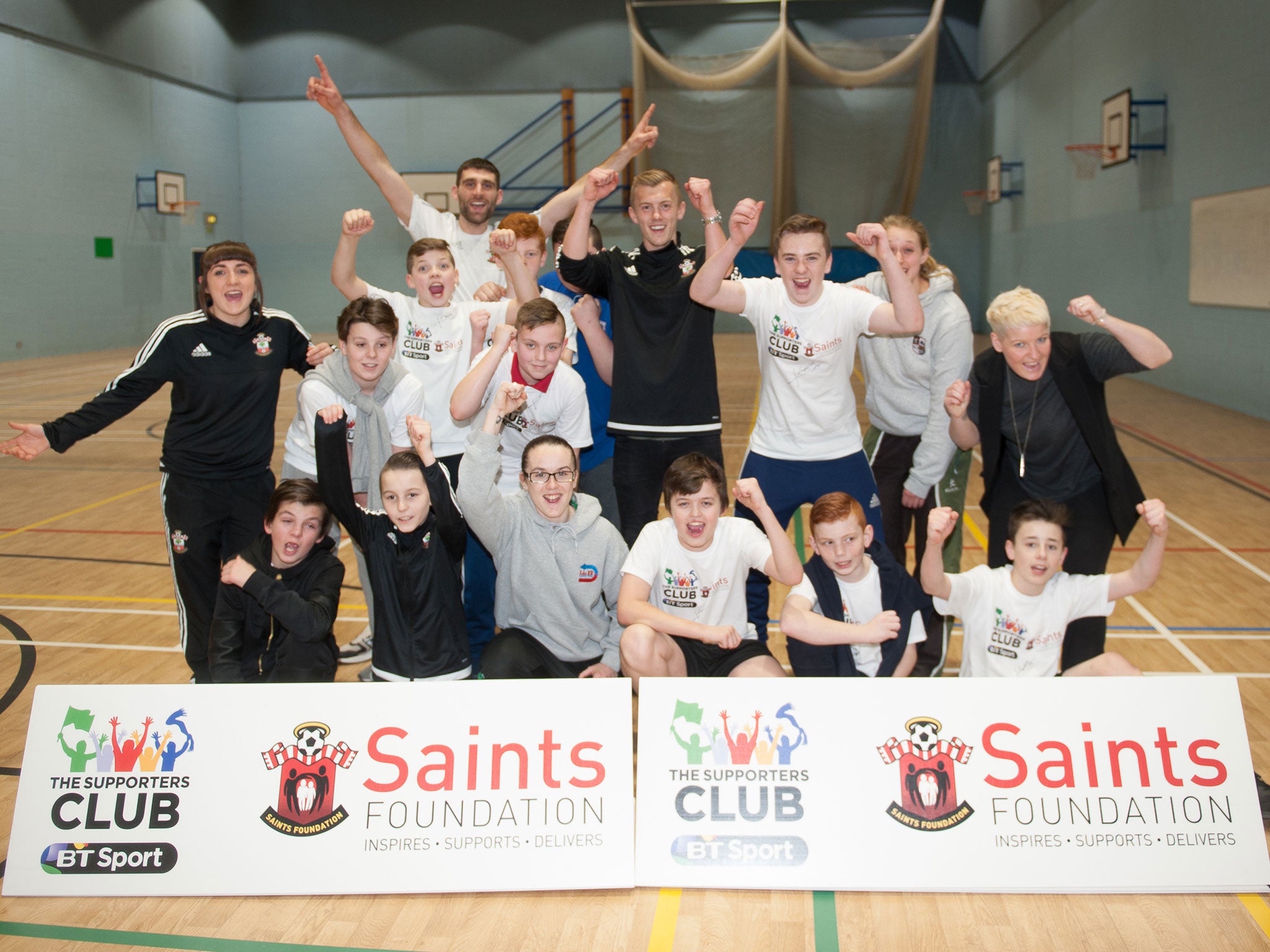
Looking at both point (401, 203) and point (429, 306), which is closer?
point (429, 306)

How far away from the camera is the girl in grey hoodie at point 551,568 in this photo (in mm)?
3791

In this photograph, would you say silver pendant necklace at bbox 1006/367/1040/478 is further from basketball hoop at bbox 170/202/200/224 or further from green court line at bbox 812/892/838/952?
basketball hoop at bbox 170/202/200/224

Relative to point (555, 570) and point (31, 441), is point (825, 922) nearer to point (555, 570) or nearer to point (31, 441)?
point (555, 570)

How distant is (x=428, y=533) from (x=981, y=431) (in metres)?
2.06

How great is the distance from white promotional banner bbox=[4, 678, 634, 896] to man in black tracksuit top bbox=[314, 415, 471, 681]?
2.81 ft

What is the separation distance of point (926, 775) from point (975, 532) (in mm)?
4581

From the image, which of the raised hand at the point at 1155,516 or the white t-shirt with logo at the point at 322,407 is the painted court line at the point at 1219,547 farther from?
the white t-shirt with logo at the point at 322,407

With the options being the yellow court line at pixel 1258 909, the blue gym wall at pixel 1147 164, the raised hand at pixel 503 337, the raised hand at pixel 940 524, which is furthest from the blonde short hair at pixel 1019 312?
the blue gym wall at pixel 1147 164

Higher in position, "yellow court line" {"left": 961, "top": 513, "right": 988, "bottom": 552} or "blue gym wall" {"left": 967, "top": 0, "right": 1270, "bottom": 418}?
"blue gym wall" {"left": 967, "top": 0, "right": 1270, "bottom": 418}

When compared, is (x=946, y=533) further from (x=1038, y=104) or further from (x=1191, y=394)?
(x=1038, y=104)

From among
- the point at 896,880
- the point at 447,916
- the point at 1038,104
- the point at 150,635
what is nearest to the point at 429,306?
the point at 150,635

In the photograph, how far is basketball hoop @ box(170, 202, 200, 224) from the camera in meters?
21.4

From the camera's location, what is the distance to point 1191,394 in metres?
12.7

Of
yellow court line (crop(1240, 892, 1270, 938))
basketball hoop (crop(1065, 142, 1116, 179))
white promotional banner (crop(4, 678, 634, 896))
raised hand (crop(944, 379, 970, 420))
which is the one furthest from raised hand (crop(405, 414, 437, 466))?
basketball hoop (crop(1065, 142, 1116, 179))
